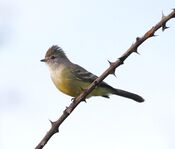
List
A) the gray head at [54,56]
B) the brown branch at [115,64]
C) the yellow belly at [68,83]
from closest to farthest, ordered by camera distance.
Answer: the brown branch at [115,64], the yellow belly at [68,83], the gray head at [54,56]

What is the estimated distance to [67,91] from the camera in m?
8.88

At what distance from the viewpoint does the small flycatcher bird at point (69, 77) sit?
Result: 887cm

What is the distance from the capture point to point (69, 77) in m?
9.62

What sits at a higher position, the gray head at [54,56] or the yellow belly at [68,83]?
the gray head at [54,56]

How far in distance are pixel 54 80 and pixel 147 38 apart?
275 inches

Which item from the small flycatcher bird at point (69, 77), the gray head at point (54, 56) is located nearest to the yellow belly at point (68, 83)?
the small flycatcher bird at point (69, 77)

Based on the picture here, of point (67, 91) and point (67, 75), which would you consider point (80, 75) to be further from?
point (67, 91)

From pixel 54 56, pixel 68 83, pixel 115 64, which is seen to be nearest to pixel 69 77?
pixel 68 83

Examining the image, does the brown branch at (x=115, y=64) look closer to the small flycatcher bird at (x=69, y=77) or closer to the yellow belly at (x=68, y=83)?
the small flycatcher bird at (x=69, y=77)

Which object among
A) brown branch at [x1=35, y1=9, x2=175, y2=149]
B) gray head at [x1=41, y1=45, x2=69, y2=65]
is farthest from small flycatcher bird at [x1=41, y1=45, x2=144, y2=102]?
brown branch at [x1=35, y1=9, x2=175, y2=149]

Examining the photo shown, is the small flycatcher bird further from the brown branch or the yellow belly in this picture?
the brown branch

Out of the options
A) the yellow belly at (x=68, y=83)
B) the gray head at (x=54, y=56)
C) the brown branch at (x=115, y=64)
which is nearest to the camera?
the brown branch at (x=115, y=64)

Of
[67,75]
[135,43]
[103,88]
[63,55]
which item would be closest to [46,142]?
[135,43]

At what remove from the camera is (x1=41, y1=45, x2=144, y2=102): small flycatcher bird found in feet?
29.1
